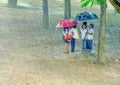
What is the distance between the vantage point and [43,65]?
1472 centimetres

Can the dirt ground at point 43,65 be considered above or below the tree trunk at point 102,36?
below

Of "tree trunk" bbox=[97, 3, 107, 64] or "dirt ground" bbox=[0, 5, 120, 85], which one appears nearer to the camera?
"dirt ground" bbox=[0, 5, 120, 85]

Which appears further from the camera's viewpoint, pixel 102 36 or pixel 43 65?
pixel 102 36

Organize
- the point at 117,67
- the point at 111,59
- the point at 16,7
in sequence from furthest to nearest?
1. the point at 16,7
2. the point at 111,59
3. the point at 117,67

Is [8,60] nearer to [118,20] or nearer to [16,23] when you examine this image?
[16,23]

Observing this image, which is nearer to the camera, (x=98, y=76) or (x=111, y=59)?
(x=98, y=76)

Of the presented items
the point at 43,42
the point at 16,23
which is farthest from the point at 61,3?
the point at 43,42

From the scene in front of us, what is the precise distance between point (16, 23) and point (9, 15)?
12.1 feet

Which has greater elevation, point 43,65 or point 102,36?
point 102,36

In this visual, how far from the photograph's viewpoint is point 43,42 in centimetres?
2000

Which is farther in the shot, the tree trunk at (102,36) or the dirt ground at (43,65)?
the tree trunk at (102,36)

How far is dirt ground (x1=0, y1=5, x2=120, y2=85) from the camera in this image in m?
12.7

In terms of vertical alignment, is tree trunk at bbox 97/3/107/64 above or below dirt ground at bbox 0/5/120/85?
above

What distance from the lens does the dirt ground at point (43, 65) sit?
12.7 meters
